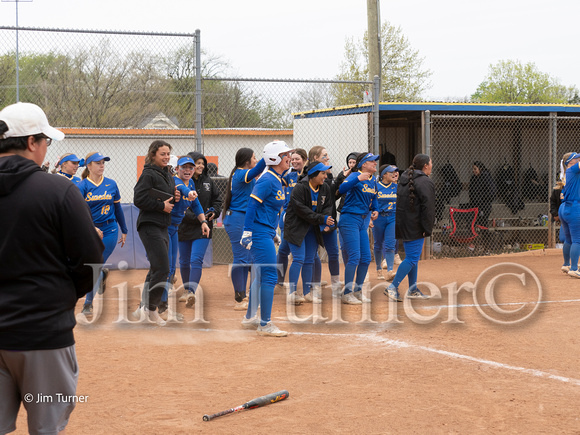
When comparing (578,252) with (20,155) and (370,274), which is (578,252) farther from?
(20,155)

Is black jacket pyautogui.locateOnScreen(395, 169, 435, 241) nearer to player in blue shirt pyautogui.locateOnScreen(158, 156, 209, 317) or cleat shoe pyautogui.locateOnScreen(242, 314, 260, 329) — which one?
cleat shoe pyautogui.locateOnScreen(242, 314, 260, 329)

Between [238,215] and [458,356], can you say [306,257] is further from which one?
[458,356]

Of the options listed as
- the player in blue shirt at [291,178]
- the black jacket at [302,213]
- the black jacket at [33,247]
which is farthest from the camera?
the player in blue shirt at [291,178]

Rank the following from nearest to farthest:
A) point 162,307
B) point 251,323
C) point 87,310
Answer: point 251,323, point 162,307, point 87,310

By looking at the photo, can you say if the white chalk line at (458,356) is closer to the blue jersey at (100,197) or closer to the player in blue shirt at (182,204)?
the player in blue shirt at (182,204)

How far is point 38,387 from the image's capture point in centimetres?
292

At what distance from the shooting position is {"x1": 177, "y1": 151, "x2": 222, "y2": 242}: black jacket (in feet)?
28.3

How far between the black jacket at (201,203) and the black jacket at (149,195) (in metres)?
1.14

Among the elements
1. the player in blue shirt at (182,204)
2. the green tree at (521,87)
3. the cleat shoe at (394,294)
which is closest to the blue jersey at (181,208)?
the player in blue shirt at (182,204)

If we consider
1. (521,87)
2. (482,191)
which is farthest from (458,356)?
(521,87)

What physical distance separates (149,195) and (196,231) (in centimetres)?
162

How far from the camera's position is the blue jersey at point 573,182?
10210mm

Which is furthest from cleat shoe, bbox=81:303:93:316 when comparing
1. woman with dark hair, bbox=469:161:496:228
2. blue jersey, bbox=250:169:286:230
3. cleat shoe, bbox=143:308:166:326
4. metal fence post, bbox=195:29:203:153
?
woman with dark hair, bbox=469:161:496:228

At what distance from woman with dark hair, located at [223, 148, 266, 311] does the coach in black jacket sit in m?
0.58
